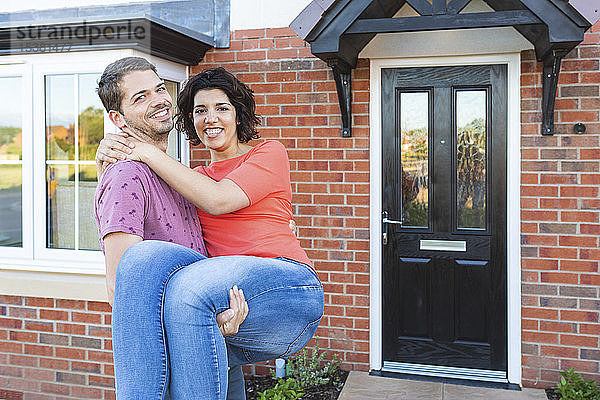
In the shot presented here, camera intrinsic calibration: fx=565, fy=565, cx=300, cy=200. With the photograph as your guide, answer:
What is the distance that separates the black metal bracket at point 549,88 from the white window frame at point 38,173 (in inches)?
102

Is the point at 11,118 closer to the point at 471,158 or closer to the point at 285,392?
the point at 285,392

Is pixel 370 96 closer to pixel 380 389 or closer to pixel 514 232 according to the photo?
pixel 514 232

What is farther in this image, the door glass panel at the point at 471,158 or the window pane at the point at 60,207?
the door glass panel at the point at 471,158

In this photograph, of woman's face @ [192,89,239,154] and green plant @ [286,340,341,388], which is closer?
woman's face @ [192,89,239,154]

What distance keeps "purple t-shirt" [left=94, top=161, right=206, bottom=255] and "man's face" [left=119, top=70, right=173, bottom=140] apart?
171 millimetres

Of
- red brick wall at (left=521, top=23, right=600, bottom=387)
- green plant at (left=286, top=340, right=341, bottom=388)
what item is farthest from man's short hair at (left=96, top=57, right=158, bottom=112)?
red brick wall at (left=521, top=23, right=600, bottom=387)

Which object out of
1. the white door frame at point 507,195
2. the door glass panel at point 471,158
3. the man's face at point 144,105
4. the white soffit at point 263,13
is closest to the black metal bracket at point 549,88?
the white door frame at point 507,195

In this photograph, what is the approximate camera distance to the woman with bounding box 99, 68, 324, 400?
1.43m

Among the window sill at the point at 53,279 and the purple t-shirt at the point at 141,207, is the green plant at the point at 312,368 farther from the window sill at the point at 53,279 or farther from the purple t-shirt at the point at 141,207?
the purple t-shirt at the point at 141,207

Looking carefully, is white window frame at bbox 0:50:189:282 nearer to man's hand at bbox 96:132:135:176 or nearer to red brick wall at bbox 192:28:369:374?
red brick wall at bbox 192:28:369:374

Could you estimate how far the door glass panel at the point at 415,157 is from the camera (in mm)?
4184

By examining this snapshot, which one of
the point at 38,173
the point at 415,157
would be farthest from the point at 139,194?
the point at 415,157

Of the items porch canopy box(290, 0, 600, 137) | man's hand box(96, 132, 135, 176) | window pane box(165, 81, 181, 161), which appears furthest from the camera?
window pane box(165, 81, 181, 161)

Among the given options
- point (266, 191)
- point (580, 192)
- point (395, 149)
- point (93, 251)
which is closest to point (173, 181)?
point (266, 191)
